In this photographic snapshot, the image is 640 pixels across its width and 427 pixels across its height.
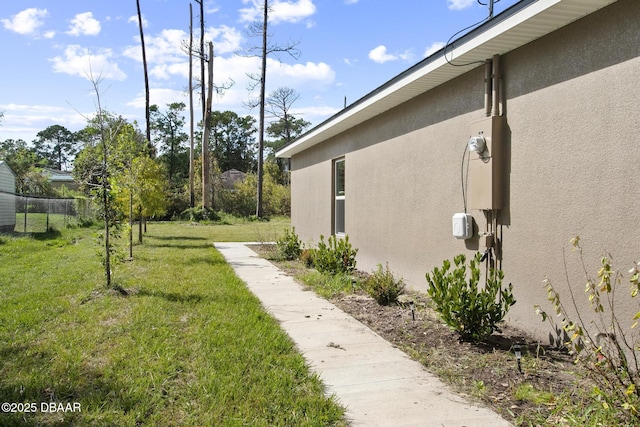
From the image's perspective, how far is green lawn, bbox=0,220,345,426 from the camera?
114 inches

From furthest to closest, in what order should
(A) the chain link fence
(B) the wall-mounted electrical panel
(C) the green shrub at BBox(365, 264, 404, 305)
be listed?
(A) the chain link fence < (C) the green shrub at BBox(365, 264, 404, 305) < (B) the wall-mounted electrical panel

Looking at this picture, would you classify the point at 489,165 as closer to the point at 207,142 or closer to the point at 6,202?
the point at 6,202

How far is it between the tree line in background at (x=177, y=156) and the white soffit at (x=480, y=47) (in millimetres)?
3991

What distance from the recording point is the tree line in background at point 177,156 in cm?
819

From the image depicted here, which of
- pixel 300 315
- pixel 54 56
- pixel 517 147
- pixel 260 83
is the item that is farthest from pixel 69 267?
pixel 260 83

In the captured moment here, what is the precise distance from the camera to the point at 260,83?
2669 centimetres

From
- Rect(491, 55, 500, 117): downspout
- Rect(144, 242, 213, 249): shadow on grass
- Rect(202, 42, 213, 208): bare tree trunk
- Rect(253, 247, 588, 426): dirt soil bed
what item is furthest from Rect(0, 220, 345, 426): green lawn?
Rect(202, 42, 213, 208): bare tree trunk

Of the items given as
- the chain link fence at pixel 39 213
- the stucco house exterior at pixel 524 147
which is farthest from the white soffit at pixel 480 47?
the chain link fence at pixel 39 213

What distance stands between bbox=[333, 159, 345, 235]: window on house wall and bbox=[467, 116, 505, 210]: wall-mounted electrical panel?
495 centimetres

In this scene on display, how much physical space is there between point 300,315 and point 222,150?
4376 centimetres

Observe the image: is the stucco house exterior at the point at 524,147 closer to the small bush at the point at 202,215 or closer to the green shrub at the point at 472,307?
the green shrub at the point at 472,307

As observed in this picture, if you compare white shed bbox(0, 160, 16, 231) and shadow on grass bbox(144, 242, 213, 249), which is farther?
white shed bbox(0, 160, 16, 231)

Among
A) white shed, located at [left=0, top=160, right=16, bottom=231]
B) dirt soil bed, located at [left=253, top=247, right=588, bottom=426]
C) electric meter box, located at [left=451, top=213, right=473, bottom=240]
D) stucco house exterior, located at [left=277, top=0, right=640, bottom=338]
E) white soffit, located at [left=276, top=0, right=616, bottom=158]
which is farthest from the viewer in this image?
white shed, located at [left=0, top=160, right=16, bottom=231]

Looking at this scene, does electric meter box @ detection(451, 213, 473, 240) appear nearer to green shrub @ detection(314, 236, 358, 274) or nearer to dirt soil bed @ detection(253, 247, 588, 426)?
dirt soil bed @ detection(253, 247, 588, 426)
